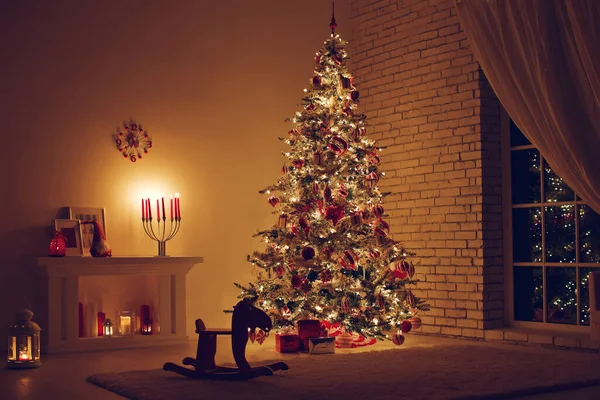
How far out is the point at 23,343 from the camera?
5098 mm

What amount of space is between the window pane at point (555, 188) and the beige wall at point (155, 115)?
7.52 ft

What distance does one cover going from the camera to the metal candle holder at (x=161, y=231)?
642 cm

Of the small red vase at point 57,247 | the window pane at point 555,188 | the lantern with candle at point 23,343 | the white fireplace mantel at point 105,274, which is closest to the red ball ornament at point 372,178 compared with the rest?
the window pane at point 555,188

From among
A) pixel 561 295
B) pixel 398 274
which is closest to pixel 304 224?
pixel 398 274

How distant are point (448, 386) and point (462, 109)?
119 inches

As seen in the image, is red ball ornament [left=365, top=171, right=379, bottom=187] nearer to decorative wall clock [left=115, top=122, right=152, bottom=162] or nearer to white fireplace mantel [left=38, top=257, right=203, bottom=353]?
white fireplace mantel [left=38, top=257, right=203, bottom=353]

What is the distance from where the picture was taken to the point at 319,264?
19.8 ft

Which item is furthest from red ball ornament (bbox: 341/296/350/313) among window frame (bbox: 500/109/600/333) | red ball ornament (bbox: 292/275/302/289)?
window frame (bbox: 500/109/600/333)

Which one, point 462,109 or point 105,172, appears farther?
point 462,109

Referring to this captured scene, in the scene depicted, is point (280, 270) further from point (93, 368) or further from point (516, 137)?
point (516, 137)

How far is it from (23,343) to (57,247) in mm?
914

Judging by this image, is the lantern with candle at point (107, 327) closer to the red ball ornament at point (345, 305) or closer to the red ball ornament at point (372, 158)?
the red ball ornament at point (345, 305)

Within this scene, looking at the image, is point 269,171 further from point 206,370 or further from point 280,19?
point 206,370

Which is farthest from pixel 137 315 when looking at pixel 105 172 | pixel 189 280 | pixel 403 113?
pixel 403 113
